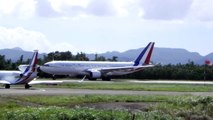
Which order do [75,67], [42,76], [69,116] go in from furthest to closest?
[42,76] → [75,67] → [69,116]

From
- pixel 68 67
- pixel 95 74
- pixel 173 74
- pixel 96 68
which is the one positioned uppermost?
pixel 68 67

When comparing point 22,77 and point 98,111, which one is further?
point 22,77

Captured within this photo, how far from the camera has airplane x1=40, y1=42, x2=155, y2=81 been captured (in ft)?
284

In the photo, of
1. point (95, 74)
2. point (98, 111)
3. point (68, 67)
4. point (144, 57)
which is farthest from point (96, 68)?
point (98, 111)

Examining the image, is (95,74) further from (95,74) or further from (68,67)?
(68,67)

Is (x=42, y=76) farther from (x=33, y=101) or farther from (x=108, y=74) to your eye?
(x=33, y=101)

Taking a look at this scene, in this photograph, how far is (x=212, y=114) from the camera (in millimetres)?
23484

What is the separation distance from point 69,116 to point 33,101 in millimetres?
10591

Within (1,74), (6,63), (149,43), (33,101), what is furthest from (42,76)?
(33,101)

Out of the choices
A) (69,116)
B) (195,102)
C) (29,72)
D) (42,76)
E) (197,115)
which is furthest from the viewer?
(42,76)

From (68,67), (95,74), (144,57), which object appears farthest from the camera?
(144,57)

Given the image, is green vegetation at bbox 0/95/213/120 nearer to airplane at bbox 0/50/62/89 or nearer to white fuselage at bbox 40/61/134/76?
airplane at bbox 0/50/62/89

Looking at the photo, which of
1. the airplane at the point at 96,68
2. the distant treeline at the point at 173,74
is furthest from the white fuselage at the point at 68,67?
the distant treeline at the point at 173,74

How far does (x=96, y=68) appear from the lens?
8969 cm
